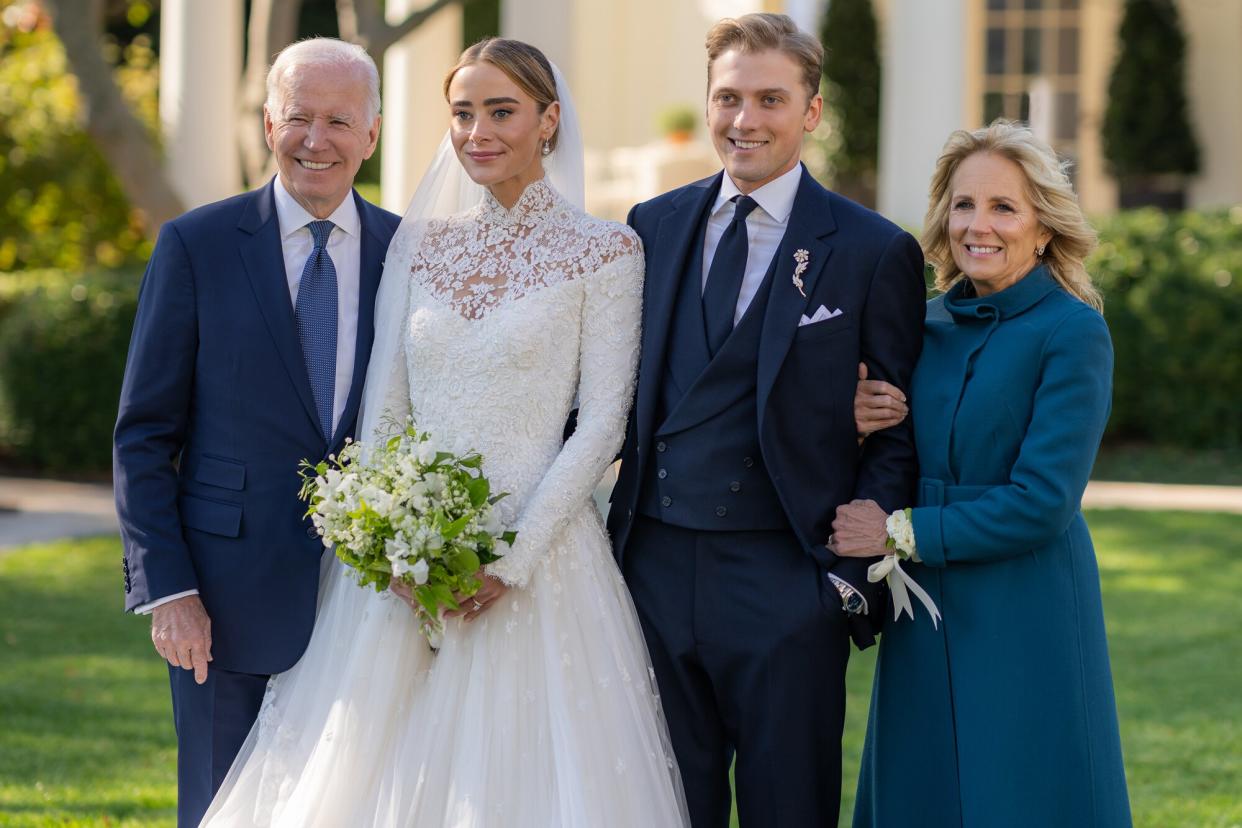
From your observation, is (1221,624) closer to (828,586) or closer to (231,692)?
(828,586)

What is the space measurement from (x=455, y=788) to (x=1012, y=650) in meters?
1.43

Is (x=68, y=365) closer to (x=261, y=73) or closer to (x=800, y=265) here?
(x=261, y=73)

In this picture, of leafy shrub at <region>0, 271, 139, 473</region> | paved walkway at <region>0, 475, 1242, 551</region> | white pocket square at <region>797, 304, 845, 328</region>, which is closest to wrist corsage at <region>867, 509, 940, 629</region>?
white pocket square at <region>797, 304, 845, 328</region>

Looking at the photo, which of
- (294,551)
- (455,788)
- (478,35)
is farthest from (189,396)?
(478,35)

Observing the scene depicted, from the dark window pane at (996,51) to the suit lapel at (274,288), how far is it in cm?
1594

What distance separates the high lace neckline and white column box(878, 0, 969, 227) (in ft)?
31.7

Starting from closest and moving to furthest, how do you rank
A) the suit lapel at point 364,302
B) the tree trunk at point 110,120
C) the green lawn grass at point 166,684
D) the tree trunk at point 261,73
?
the suit lapel at point 364,302
the green lawn grass at point 166,684
the tree trunk at point 110,120
the tree trunk at point 261,73

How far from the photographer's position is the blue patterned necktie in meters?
3.88

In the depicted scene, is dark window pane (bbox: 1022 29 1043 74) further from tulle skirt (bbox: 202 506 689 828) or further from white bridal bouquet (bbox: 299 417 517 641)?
white bridal bouquet (bbox: 299 417 517 641)

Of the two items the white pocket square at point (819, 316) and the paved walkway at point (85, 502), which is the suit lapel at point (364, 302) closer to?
the white pocket square at point (819, 316)

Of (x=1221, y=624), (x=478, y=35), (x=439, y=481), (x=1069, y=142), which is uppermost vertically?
(x=478, y=35)

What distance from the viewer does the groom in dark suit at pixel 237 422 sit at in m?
3.79

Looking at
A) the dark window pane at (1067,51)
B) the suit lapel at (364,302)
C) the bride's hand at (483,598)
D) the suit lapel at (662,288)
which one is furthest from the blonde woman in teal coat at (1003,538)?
the dark window pane at (1067,51)

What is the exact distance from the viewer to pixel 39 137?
1517cm
